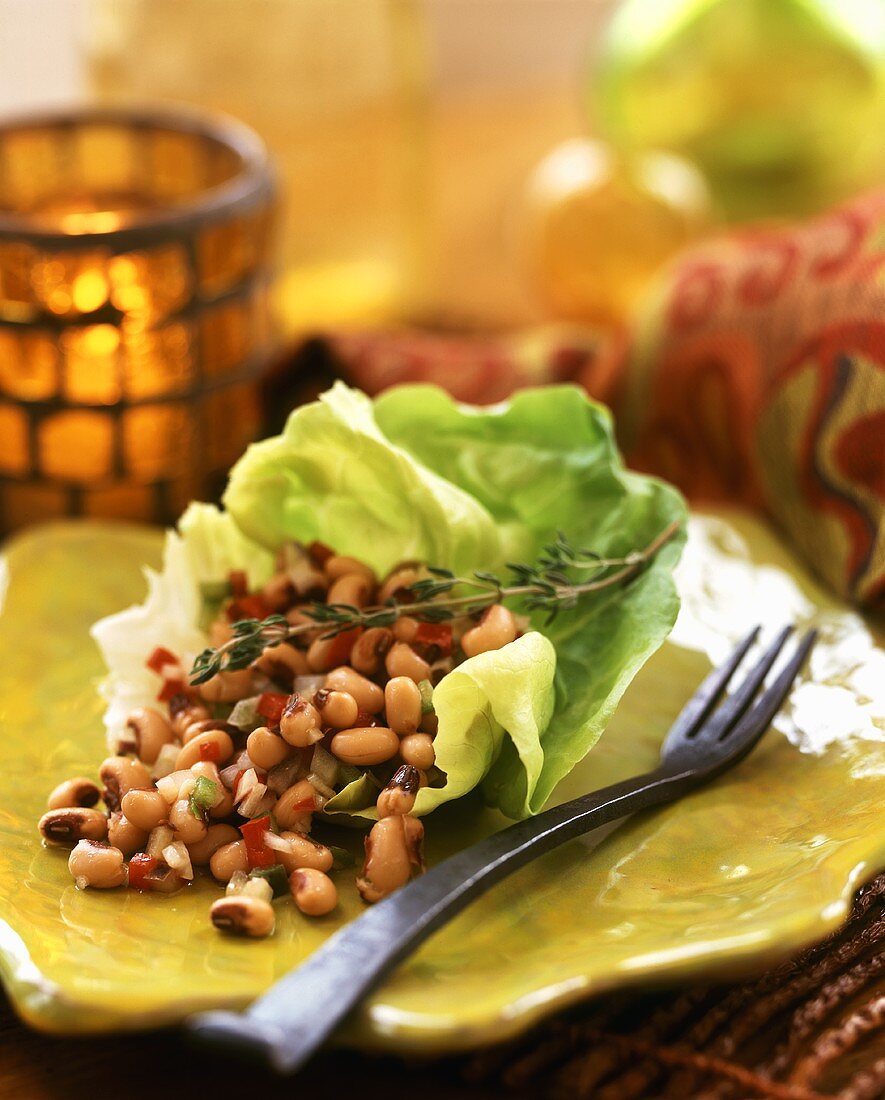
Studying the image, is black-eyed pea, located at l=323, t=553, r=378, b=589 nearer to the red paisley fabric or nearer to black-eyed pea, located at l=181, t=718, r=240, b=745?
black-eyed pea, located at l=181, t=718, r=240, b=745

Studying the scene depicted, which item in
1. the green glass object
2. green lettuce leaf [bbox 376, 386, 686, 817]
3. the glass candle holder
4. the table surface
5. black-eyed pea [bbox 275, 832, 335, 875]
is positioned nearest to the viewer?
the table surface

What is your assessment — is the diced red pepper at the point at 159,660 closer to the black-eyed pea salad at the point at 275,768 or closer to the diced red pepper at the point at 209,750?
the black-eyed pea salad at the point at 275,768

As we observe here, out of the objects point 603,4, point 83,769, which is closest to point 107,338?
point 83,769

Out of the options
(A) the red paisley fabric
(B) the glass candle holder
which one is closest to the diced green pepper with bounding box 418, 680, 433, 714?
(A) the red paisley fabric

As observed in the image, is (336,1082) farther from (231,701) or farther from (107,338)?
(107,338)

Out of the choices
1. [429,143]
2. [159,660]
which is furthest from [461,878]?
[429,143]

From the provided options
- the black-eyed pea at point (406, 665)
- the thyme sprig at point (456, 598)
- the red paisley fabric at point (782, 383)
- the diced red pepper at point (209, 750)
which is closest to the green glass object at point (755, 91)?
the red paisley fabric at point (782, 383)

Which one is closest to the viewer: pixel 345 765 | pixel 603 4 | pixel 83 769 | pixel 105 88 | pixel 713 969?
pixel 713 969
